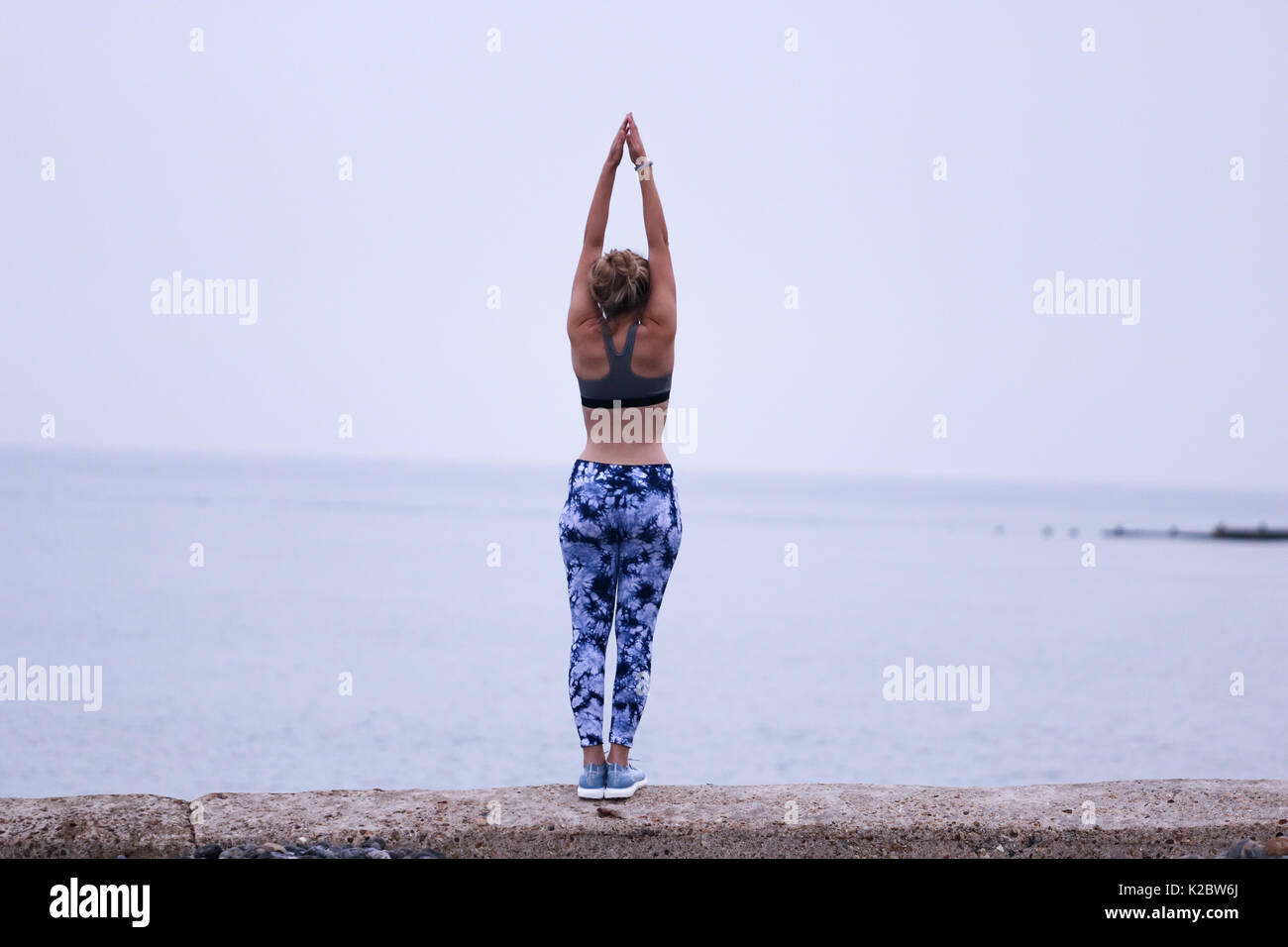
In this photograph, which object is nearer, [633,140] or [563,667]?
[633,140]

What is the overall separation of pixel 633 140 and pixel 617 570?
1694 millimetres

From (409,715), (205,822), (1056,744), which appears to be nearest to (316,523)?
(409,715)

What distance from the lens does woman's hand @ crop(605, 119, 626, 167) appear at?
4.38 metres

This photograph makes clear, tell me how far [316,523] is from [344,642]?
51822 millimetres

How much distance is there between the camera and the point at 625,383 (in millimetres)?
4188

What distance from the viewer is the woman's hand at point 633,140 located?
4389mm

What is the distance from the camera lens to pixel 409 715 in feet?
72.0
